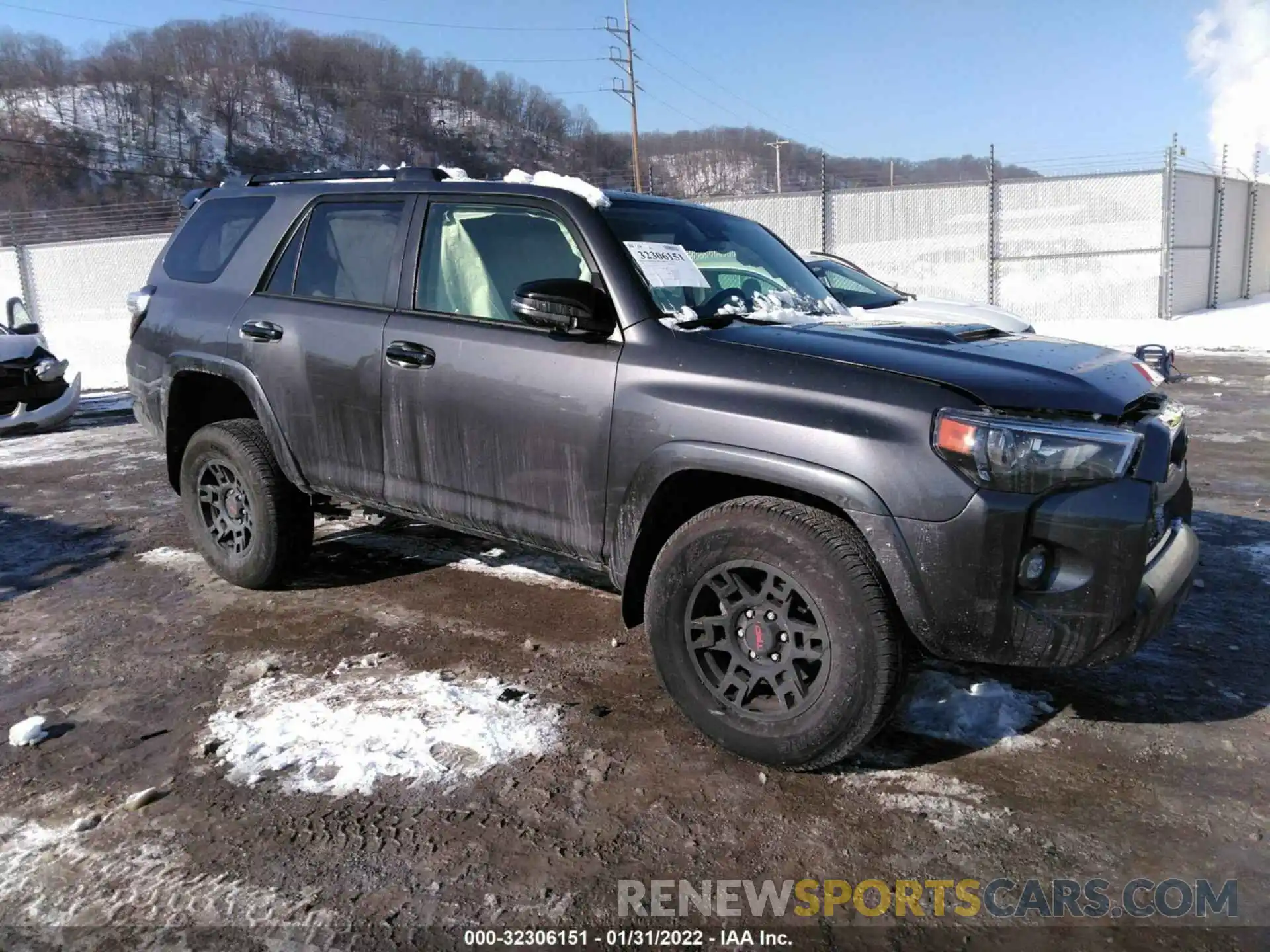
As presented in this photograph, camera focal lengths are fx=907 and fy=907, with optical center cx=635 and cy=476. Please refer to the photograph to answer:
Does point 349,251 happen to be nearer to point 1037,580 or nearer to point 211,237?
point 211,237

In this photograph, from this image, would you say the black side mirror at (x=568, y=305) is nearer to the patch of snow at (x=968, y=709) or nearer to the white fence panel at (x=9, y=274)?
the patch of snow at (x=968, y=709)

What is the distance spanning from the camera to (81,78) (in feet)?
290

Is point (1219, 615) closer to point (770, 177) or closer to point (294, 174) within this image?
point (294, 174)

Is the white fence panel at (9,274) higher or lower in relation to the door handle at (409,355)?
higher

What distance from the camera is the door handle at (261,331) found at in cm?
415

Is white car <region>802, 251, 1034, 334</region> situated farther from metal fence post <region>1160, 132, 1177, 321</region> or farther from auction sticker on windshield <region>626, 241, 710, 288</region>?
metal fence post <region>1160, 132, 1177, 321</region>

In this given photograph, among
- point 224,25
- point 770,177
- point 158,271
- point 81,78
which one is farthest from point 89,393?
point 224,25

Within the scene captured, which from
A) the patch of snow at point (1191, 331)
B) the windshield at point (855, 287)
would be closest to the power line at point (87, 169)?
the patch of snow at point (1191, 331)

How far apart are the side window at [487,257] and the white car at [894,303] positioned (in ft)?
12.6

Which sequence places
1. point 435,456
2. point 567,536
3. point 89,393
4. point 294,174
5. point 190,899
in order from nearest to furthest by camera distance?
1. point 190,899
2. point 567,536
3. point 435,456
4. point 294,174
5. point 89,393

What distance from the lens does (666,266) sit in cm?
342

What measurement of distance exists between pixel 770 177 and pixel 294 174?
56440 mm

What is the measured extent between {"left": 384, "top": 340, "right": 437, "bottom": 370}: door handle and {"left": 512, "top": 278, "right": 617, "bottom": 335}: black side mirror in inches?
23.2

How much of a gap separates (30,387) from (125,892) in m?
9.69
